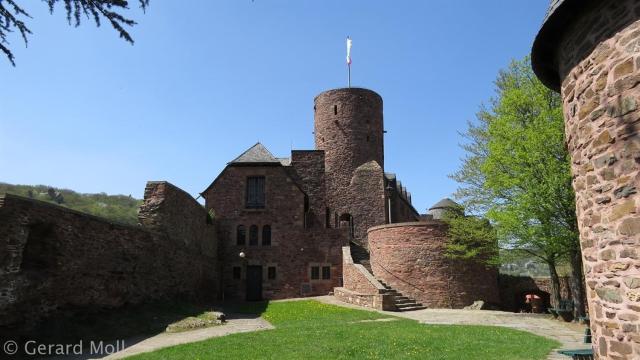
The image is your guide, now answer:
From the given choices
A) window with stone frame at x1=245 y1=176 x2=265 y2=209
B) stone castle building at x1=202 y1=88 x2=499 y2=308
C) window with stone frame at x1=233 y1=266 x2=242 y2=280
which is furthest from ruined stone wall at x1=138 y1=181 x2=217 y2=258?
window with stone frame at x1=245 y1=176 x2=265 y2=209

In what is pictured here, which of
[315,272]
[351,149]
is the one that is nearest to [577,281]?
[315,272]

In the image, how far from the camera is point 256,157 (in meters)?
30.8

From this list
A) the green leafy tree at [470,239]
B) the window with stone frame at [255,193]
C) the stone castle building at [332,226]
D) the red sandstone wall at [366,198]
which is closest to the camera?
the green leafy tree at [470,239]

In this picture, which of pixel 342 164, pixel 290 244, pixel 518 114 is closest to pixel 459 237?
pixel 518 114

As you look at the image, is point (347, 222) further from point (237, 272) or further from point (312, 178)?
point (237, 272)

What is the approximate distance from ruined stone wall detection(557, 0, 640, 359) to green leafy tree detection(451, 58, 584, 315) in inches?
402

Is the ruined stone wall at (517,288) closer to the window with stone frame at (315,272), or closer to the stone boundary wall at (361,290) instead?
the stone boundary wall at (361,290)

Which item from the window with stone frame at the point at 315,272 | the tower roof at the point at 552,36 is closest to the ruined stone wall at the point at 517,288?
the window with stone frame at the point at 315,272

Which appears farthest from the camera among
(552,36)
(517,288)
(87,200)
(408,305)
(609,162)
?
(87,200)

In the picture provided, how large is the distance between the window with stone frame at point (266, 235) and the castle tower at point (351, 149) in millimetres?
4970

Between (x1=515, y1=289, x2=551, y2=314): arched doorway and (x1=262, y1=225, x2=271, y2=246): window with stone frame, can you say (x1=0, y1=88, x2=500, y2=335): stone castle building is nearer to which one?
(x1=262, y1=225, x2=271, y2=246): window with stone frame

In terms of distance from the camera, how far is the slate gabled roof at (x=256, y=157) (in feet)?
99.1

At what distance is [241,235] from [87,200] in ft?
194

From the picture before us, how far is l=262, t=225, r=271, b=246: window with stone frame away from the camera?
29.2m
